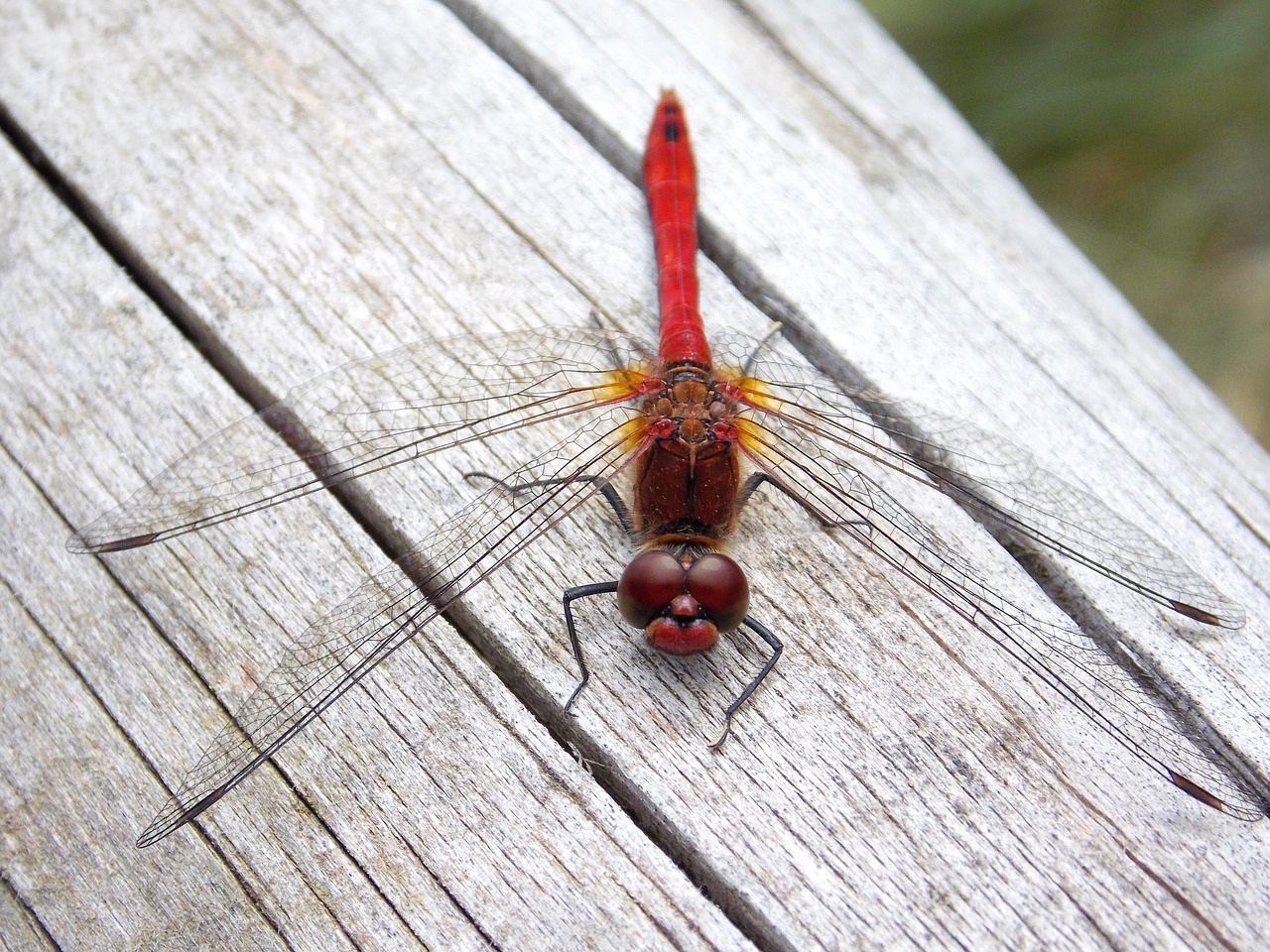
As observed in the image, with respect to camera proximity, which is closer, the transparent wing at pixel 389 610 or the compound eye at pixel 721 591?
the transparent wing at pixel 389 610

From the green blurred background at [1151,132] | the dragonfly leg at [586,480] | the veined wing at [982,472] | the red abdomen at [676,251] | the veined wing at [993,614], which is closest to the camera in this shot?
the veined wing at [993,614]

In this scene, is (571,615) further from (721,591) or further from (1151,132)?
(1151,132)

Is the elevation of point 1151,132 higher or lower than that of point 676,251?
higher

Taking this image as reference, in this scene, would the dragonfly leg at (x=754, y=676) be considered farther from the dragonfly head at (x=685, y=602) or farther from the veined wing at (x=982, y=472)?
the veined wing at (x=982, y=472)

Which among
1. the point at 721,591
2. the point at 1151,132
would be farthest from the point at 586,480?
the point at 1151,132

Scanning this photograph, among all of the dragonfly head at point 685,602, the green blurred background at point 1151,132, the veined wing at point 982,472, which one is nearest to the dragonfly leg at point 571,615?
the dragonfly head at point 685,602

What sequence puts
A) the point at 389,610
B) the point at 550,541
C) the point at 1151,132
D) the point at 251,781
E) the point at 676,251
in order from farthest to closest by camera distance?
the point at 1151,132
the point at 676,251
the point at 550,541
the point at 389,610
the point at 251,781

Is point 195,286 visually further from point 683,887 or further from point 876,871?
point 876,871
